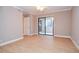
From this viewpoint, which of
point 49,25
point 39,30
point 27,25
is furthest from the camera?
point 27,25

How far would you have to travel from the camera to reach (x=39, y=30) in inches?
284

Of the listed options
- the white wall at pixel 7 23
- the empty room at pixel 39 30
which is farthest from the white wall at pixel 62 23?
the white wall at pixel 7 23

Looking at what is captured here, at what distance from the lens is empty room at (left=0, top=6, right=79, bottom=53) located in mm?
3354

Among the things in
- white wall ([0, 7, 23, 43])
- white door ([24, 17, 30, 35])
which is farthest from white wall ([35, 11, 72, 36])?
white wall ([0, 7, 23, 43])

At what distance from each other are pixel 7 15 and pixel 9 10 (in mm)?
264

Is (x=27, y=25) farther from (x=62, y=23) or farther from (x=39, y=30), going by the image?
(x=62, y=23)

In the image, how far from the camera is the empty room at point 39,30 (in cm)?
335

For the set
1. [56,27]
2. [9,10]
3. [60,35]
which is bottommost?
[60,35]

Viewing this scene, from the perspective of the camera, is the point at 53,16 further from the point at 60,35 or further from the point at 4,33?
the point at 4,33

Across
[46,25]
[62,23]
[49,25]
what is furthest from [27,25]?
[62,23]
